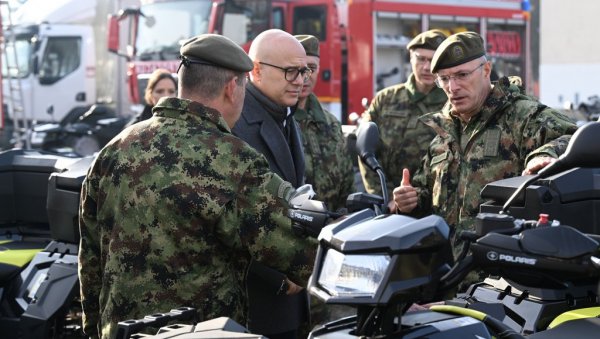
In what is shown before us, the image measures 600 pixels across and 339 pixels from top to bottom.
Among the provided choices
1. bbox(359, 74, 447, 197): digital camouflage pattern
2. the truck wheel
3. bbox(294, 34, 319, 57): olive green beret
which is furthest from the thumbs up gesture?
the truck wheel

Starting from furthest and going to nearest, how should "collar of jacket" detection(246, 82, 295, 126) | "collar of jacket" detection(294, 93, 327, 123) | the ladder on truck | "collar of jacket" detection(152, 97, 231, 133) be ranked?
the ladder on truck < "collar of jacket" detection(294, 93, 327, 123) < "collar of jacket" detection(246, 82, 295, 126) < "collar of jacket" detection(152, 97, 231, 133)

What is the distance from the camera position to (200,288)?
10.6 ft

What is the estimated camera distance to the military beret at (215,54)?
3.31 meters

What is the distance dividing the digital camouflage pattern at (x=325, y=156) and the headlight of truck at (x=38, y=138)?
13.7 meters

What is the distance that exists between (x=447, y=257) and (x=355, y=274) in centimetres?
22

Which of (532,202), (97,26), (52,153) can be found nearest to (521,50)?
(97,26)

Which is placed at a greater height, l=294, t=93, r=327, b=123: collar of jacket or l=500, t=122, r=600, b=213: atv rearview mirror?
l=500, t=122, r=600, b=213: atv rearview mirror

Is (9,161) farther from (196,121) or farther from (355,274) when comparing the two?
(355,274)

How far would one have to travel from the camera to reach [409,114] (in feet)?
21.1

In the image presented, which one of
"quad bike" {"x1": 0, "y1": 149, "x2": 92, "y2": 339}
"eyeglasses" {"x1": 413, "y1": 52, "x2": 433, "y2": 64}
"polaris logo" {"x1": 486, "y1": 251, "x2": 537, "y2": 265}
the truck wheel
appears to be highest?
"eyeglasses" {"x1": 413, "y1": 52, "x2": 433, "y2": 64}

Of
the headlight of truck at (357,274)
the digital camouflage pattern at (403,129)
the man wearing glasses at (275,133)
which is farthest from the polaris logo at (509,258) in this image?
the digital camouflage pattern at (403,129)

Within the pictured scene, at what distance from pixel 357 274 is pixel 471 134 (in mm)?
2586

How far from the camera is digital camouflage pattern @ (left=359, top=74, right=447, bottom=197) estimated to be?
6.32 m

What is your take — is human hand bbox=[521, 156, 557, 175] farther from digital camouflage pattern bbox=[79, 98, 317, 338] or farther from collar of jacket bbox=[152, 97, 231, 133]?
collar of jacket bbox=[152, 97, 231, 133]
